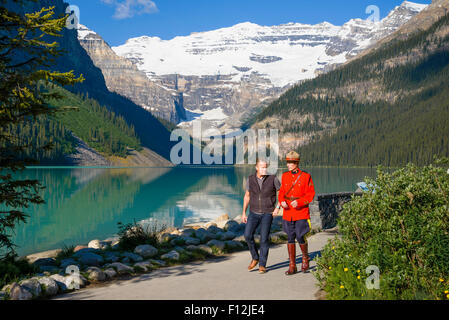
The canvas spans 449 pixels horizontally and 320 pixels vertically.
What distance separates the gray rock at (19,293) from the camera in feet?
26.9

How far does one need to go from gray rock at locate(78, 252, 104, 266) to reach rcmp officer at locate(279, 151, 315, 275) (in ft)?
18.9

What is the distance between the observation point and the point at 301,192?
9336 mm

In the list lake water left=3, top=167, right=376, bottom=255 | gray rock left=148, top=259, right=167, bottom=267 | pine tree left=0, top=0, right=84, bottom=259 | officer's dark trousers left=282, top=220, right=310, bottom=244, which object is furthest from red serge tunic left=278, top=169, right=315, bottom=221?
lake water left=3, top=167, right=376, bottom=255

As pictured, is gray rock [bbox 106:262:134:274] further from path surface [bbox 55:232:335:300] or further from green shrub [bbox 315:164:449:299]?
green shrub [bbox 315:164:449:299]

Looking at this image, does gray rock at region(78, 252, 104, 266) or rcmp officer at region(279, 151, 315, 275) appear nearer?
rcmp officer at region(279, 151, 315, 275)

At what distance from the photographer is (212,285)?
8898 mm

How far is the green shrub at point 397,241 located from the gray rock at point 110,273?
5.34m

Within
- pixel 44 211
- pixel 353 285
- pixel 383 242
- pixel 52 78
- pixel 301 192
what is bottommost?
pixel 44 211

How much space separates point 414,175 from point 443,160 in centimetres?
63

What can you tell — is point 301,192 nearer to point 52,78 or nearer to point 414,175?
point 414,175

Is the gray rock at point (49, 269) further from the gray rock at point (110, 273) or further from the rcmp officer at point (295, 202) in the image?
the rcmp officer at point (295, 202)

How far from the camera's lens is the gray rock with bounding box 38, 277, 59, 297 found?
8805 mm

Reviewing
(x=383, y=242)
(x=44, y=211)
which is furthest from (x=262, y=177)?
(x=44, y=211)
